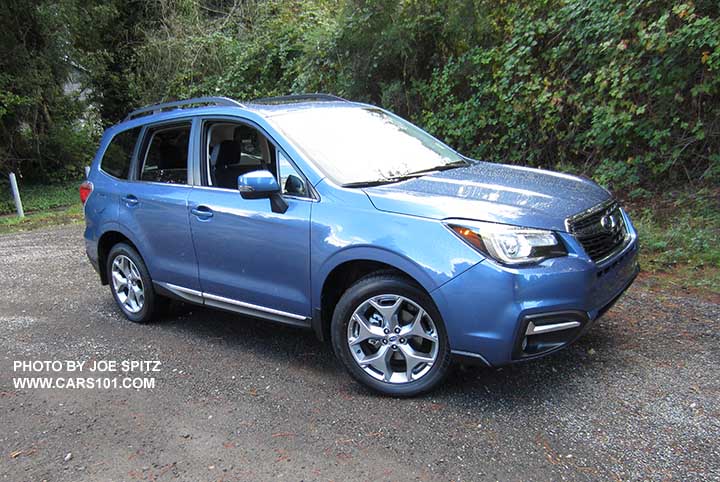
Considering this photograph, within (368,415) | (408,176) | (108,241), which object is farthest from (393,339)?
(108,241)

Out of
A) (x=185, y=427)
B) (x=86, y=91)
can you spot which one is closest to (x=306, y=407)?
(x=185, y=427)

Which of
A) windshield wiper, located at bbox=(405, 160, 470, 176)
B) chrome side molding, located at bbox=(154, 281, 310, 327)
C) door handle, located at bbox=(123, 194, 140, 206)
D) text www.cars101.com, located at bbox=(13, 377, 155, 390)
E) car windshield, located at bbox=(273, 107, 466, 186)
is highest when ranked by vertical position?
car windshield, located at bbox=(273, 107, 466, 186)

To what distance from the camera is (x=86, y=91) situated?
1822cm

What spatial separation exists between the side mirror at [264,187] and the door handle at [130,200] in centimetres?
157

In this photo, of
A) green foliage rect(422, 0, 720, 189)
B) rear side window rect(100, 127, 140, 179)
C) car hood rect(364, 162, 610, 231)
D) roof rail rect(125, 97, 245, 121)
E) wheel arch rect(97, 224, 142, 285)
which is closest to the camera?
car hood rect(364, 162, 610, 231)

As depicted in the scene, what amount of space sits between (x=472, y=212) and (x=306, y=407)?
1534 mm

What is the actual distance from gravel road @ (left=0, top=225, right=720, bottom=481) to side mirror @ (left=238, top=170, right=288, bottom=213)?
1.17m

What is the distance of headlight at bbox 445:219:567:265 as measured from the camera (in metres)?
3.23

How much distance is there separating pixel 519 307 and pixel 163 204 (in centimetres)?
299

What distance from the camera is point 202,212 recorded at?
446 centimetres

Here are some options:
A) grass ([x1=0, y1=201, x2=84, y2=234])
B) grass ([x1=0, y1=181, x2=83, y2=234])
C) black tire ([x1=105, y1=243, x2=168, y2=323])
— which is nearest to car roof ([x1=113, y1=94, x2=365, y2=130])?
black tire ([x1=105, y1=243, x2=168, y2=323])

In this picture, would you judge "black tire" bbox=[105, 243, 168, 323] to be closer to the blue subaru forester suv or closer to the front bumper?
the blue subaru forester suv

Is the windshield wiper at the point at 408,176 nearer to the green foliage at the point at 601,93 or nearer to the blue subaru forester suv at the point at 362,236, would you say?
the blue subaru forester suv at the point at 362,236

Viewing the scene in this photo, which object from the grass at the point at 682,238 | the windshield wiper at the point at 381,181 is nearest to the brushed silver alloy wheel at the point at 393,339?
the windshield wiper at the point at 381,181
